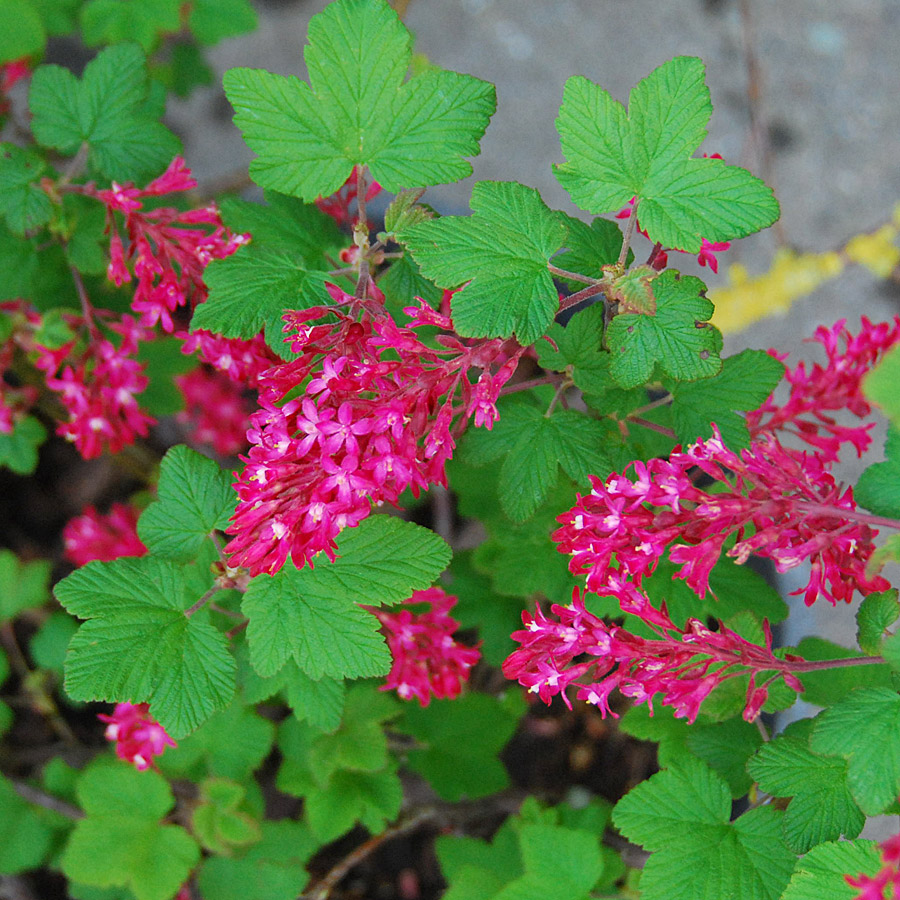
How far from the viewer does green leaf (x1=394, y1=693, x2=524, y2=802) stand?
151 cm

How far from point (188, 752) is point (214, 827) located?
0.40ft

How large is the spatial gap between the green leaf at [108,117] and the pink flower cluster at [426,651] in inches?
27.2

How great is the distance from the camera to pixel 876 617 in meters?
0.94

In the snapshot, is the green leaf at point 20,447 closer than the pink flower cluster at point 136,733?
No

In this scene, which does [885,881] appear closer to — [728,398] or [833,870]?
[833,870]

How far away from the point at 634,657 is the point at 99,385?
85 cm

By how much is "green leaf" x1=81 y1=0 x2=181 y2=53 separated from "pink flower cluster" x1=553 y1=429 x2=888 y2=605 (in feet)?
3.95

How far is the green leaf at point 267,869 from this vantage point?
1396 millimetres

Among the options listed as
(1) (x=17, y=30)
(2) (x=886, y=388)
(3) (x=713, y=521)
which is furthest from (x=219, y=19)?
(2) (x=886, y=388)

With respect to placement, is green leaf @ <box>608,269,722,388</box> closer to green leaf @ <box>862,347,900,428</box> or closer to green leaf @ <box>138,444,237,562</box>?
green leaf @ <box>862,347,900,428</box>

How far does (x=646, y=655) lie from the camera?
938mm

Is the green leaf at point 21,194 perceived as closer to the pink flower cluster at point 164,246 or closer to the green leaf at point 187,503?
the pink flower cluster at point 164,246

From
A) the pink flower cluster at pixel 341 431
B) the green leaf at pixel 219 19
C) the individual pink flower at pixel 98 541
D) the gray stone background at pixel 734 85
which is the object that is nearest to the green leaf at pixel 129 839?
the individual pink flower at pixel 98 541

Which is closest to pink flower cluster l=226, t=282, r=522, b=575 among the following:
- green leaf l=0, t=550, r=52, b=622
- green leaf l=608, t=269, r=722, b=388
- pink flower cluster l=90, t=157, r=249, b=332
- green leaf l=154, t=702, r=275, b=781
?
green leaf l=608, t=269, r=722, b=388
